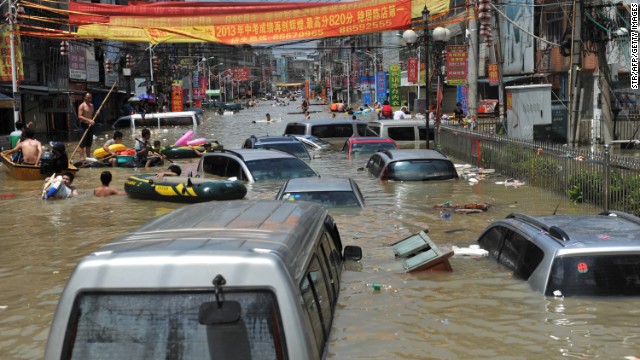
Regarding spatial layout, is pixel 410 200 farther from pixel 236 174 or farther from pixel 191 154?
pixel 191 154

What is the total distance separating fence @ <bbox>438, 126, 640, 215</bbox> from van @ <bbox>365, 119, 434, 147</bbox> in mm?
2131

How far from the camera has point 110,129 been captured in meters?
55.8

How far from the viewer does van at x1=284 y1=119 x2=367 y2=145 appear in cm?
2969

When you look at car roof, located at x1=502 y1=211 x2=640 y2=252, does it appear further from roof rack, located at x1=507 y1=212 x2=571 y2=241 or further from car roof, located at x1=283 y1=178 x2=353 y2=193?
car roof, located at x1=283 y1=178 x2=353 y2=193

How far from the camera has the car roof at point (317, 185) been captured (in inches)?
485

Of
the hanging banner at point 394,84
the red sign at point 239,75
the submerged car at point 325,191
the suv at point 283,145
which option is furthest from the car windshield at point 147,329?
the red sign at point 239,75

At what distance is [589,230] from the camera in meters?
6.88

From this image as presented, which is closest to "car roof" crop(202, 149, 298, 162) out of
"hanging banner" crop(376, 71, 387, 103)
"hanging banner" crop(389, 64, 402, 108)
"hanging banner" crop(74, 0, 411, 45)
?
"hanging banner" crop(74, 0, 411, 45)

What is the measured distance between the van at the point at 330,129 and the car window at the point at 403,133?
2982 mm

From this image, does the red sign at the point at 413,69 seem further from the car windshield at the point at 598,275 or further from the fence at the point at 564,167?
the car windshield at the point at 598,275

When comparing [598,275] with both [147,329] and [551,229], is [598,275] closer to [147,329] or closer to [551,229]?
[551,229]

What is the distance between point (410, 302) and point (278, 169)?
966cm

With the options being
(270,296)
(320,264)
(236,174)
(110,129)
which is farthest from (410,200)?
(110,129)

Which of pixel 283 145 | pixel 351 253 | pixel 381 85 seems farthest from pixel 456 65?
pixel 381 85
